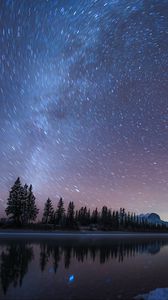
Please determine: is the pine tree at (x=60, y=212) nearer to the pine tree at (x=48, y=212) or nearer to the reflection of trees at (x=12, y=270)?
the pine tree at (x=48, y=212)

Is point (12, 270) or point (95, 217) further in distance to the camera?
point (95, 217)

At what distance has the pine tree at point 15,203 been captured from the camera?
8775cm

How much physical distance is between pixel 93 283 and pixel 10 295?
5.89 m

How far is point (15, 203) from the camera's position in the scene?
89250 mm

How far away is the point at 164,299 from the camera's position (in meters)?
14.2

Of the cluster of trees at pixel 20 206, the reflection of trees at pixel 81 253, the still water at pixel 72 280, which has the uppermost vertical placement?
the cluster of trees at pixel 20 206

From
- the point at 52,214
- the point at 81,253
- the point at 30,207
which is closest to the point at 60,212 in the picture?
the point at 52,214

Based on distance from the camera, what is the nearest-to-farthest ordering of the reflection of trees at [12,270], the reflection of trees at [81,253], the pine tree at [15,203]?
1. the reflection of trees at [12,270]
2. the reflection of trees at [81,253]
3. the pine tree at [15,203]

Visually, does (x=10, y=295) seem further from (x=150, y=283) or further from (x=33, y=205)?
(x=33, y=205)

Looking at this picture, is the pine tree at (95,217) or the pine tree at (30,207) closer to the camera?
→ the pine tree at (30,207)

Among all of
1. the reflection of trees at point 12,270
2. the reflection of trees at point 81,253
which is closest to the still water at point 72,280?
the reflection of trees at point 12,270

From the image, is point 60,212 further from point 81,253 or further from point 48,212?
point 81,253

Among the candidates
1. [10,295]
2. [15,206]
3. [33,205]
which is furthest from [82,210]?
[10,295]

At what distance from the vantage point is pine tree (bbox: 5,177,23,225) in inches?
3455
